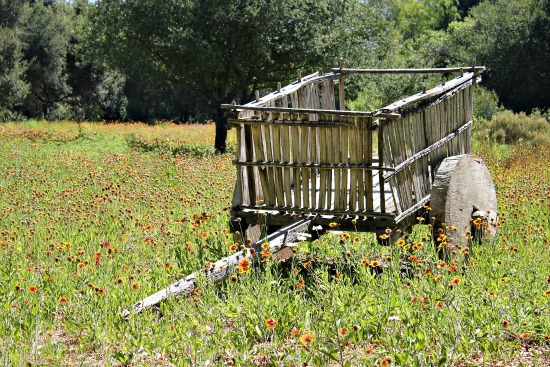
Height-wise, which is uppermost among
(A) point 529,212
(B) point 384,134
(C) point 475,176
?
(B) point 384,134

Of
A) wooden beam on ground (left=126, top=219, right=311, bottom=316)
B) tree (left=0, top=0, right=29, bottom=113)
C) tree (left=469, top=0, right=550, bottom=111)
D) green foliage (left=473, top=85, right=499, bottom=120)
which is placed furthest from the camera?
tree (left=0, top=0, right=29, bottom=113)

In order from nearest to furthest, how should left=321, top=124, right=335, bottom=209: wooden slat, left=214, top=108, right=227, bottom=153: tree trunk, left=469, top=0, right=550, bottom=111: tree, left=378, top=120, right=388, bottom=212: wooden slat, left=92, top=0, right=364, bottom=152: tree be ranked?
left=378, top=120, right=388, bottom=212: wooden slat
left=321, top=124, right=335, bottom=209: wooden slat
left=92, top=0, right=364, bottom=152: tree
left=214, top=108, right=227, bottom=153: tree trunk
left=469, top=0, right=550, bottom=111: tree

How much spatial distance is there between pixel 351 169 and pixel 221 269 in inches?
55.4

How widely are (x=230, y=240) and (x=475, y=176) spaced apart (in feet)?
7.73

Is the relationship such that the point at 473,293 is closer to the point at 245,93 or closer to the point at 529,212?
the point at 529,212

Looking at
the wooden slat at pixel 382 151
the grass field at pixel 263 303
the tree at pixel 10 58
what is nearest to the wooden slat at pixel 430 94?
the wooden slat at pixel 382 151

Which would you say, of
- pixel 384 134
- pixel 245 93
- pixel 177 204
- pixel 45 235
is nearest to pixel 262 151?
pixel 384 134

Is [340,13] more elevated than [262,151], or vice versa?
[340,13]

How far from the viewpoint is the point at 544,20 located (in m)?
30.1

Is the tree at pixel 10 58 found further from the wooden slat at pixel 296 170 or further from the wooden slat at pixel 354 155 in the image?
the wooden slat at pixel 354 155

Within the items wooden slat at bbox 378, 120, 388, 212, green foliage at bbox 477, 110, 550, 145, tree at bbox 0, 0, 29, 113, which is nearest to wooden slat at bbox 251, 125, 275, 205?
wooden slat at bbox 378, 120, 388, 212

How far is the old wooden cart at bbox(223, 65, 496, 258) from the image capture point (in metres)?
6.06

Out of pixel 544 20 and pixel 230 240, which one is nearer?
pixel 230 240

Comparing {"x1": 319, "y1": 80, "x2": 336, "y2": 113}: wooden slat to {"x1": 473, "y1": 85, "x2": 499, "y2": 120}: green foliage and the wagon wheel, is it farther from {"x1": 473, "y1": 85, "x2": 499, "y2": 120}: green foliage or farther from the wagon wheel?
{"x1": 473, "y1": 85, "x2": 499, "y2": 120}: green foliage
